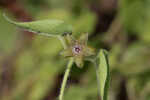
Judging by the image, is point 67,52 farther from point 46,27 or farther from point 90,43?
point 90,43

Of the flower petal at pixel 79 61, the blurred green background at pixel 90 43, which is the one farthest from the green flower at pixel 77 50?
the blurred green background at pixel 90 43

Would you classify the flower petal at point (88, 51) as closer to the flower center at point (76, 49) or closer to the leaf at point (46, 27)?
the flower center at point (76, 49)

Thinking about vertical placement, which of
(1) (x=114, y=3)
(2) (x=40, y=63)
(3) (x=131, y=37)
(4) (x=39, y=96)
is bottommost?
(4) (x=39, y=96)

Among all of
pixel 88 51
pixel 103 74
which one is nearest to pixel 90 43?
pixel 88 51

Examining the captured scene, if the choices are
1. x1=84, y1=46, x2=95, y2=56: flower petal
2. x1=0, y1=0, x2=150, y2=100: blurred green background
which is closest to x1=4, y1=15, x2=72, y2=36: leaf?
x1=84, y1=46, x2=95, y2=56: flower petal

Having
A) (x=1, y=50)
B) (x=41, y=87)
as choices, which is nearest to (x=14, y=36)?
(x=1, y=50)

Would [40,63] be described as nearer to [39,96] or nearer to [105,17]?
[39,96]

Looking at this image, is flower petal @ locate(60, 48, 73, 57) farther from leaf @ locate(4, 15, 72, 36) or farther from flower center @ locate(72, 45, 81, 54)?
leaf @ locate(4, 15, 72, 36)
